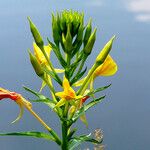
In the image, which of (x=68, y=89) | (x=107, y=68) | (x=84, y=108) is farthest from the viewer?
(x=107, y=68)

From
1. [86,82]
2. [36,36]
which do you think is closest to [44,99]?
[86,82]

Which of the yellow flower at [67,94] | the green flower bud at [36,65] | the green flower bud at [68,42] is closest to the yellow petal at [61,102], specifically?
the yellow flower at [67,94]

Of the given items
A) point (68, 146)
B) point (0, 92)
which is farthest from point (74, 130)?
point (0, 92)

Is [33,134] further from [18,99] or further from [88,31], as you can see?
[88,31]

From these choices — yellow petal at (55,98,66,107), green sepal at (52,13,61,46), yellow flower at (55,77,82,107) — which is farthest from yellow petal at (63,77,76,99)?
green sepal at (52,13,61,46)

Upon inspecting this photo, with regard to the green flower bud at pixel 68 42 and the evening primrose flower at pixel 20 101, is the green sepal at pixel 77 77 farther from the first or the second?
the evening primrose flower at pixel 20 101

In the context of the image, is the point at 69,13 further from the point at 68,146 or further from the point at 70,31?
the point at 68,146

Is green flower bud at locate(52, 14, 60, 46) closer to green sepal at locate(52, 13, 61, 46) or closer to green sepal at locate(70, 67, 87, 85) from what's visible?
green sepal at locate(52, 13, 61, 46)
